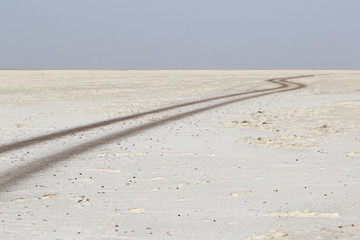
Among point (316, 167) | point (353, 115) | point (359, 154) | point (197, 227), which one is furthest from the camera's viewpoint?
point (353, 115)

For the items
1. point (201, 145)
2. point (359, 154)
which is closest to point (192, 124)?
point (201, 145)

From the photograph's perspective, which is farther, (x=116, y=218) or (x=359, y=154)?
(x=359, y=154)

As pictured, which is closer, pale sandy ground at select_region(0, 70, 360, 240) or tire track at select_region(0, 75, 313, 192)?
pale sandy ground at select_region(0, 70, 360, 240)

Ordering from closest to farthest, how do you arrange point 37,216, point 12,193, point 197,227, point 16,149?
point 197,227 < point 37,216 < point 12,193 < point 16,149

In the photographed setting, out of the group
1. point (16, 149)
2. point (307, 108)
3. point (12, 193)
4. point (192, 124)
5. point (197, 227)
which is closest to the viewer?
point (197, 227)

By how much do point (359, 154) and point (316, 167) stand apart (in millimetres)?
2332

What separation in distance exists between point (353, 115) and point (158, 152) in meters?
12.6

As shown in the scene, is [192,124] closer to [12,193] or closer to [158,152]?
[158,152]

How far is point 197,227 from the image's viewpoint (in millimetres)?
7738

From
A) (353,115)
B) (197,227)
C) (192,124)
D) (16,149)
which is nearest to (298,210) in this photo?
(197,227)

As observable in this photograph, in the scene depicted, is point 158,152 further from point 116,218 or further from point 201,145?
point 116,218

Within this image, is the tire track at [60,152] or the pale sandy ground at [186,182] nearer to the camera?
the pale sandy ground at [186,182]

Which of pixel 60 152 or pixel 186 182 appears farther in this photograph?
pixel 60 152

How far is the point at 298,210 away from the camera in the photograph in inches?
336
